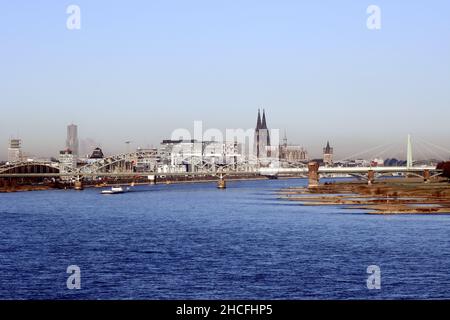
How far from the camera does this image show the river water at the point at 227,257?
38.1 m

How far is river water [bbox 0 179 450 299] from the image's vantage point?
38.1 m

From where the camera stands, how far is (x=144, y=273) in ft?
143

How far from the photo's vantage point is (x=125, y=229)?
73.9m

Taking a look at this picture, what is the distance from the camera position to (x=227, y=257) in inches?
1982
